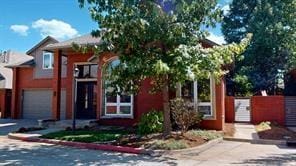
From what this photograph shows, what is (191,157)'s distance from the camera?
11469 mm

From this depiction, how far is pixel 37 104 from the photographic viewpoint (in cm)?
2705

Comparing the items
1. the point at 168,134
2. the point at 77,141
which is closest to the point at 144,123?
the point at 168,134

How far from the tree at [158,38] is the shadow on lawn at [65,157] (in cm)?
315

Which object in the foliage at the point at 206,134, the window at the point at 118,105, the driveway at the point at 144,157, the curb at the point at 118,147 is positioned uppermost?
the window at the point at 118,105

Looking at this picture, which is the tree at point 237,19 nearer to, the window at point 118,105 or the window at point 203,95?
the window at point 203,95

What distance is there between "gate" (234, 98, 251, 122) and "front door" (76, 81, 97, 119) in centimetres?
939

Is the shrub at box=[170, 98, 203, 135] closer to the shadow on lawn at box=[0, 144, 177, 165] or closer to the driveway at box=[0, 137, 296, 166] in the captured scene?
the driveway at box=[0, 137, 296, 166]

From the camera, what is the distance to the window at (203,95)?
17641 millimetres

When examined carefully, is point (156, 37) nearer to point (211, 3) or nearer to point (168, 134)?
point (211, 3)

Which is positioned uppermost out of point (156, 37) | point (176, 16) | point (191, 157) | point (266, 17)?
point (266, 17)

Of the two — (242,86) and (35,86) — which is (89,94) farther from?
(242,86)

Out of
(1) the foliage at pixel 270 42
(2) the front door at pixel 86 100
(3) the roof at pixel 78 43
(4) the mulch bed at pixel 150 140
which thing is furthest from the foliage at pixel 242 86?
(4) the mulch bed at pixel 150 140

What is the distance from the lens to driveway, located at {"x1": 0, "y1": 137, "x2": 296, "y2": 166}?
10453 millimetres

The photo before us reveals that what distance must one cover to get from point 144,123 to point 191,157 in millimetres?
5179
